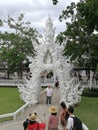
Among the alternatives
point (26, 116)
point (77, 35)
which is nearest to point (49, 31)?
point (77, 35)

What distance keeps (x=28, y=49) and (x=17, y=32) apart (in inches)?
154

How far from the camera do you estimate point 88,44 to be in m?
31.0

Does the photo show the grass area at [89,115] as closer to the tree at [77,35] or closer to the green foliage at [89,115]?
the green foliage at [89,115]

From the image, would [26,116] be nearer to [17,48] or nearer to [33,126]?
[33,126]

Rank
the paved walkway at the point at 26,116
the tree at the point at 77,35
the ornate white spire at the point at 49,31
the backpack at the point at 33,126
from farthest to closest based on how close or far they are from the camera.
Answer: the tree at the point at 77,35, the ornate white spire at the point at 49,31, the paved walkway at the point at 26,116, the backpack at the point at 33,126

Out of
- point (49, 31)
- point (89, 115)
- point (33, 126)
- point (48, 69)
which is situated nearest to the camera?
point (33, 126)

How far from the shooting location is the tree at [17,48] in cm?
4350

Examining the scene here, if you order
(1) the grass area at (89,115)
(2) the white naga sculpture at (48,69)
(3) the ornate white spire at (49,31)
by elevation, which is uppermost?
(3) the ornate white spire at (49,31)

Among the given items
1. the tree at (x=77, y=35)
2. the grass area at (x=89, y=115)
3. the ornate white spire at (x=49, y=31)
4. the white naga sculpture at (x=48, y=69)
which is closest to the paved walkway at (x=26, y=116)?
the white naga sculpture at (x=48, y=69)

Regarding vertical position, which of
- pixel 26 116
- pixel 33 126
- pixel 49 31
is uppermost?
pixel 49 31

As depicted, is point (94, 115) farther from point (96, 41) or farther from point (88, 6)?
point (96, 41)

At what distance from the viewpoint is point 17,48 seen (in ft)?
145

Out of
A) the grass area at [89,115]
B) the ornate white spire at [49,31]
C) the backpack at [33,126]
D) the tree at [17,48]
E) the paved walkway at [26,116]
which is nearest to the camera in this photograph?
the backpack at [33,126]

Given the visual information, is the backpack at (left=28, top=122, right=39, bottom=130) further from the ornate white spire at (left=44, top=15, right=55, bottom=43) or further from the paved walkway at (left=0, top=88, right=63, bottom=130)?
the ornate white spire at (left=44, top=15, right=55, bottom=43)
